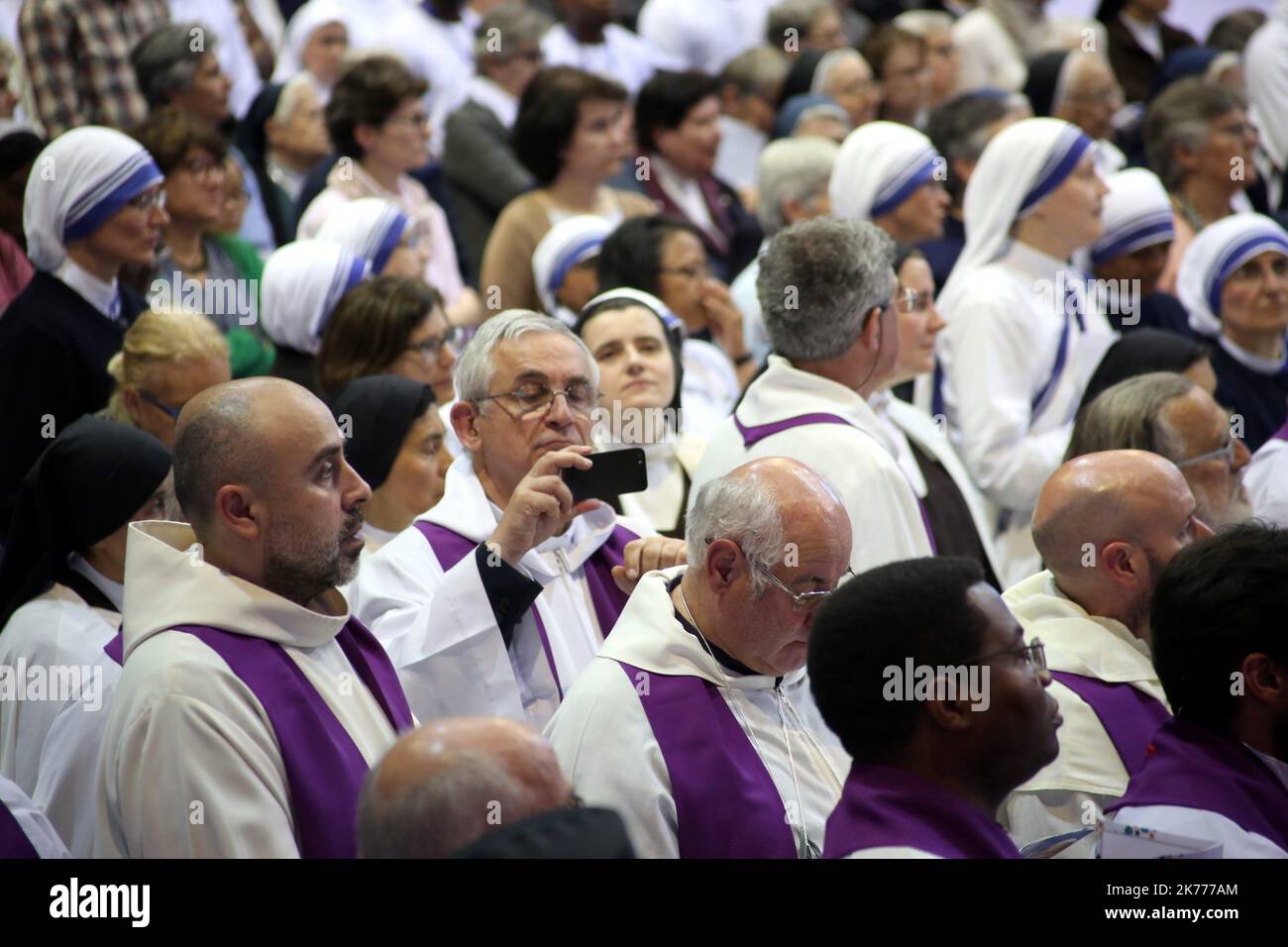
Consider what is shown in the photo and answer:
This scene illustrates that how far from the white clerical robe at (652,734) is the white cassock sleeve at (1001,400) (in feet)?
7.14

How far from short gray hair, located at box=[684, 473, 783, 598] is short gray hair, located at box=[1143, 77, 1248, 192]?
520 centimetres

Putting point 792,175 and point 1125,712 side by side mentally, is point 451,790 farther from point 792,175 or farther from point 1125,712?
point 792,175

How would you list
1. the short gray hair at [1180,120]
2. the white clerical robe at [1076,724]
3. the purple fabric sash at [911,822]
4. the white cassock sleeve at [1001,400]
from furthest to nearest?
the short gray hair at [1180,120], the white cassock sleeve at [1001,400], the white clerical robe at [1076,724], the purple fabric sash at [911,822]

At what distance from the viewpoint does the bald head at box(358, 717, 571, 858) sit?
242 centimetres

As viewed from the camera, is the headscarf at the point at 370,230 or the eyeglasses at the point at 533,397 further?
the headscarf at the point at 370,230

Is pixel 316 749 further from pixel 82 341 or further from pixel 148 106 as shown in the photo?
pixel 148 106

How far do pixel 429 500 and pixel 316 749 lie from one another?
155 centimetres

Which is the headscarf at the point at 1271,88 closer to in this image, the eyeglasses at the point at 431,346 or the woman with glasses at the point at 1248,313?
the woman with glasses at the point at 1248,313

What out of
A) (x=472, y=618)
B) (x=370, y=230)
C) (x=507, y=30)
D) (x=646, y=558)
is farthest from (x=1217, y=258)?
(x=507, y=30)

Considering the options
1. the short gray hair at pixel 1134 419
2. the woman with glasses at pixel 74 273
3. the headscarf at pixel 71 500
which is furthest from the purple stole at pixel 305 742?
the short gray hair at pixel 1134 419

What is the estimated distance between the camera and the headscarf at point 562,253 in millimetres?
6684

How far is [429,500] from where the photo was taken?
4719 mm

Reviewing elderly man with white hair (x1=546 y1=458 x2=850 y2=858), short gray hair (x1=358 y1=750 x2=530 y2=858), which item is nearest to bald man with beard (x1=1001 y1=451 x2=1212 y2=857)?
elderly man with white hair (x1=546 y1=458 x2=850 y2=858)
